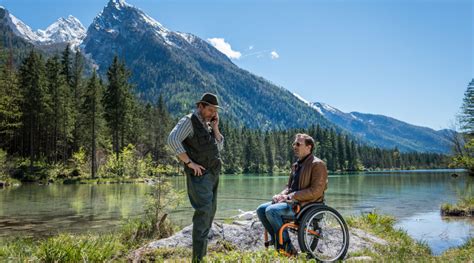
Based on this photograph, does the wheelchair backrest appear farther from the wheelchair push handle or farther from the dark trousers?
the dark trousers

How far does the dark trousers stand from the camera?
16.2ft

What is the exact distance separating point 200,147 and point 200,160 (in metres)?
0.17

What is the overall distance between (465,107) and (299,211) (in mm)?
55734

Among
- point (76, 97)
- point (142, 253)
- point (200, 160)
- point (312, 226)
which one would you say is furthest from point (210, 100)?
point (76, 97)

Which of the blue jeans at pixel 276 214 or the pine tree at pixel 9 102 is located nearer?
the blue jeans at pixel 276 214

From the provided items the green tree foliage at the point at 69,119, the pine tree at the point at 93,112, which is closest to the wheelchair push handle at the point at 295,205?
the green tree foliage at the point at 69,119

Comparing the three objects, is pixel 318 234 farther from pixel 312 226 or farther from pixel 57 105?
pixel 57 105

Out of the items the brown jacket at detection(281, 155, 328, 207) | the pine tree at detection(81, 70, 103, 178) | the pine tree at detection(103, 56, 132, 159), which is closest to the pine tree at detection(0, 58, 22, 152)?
the pine tree at detection(81, 70, 103, 178)

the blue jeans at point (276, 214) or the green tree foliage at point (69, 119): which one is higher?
the green tree foliage at point (69, 119)

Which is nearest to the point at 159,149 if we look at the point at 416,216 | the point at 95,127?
the point at 95,127

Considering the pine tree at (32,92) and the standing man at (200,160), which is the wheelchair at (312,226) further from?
the pine tree at (32,92)

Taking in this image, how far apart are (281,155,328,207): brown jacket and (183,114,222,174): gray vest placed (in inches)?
58.5

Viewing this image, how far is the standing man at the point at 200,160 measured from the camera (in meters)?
4.93

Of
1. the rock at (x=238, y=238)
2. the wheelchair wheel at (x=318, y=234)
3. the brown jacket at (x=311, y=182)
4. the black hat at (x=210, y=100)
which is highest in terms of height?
the black hat at (x=210, y=100)
